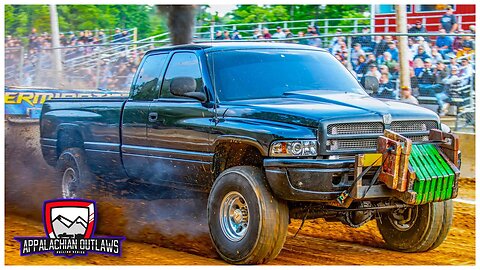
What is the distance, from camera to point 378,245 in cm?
775

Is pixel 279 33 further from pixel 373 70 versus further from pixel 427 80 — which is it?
pixel 427 80

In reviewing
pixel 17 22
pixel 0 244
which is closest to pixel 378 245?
pixel 0 244

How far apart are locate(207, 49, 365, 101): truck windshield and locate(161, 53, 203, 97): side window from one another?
183mm

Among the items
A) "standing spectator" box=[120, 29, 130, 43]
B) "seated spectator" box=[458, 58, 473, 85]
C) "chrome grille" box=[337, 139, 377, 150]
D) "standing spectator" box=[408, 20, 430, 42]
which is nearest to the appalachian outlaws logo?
"chrome grille" box=[337, 139, 377, 150]

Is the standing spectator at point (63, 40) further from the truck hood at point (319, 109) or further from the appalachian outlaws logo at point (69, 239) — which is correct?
the truck hood at point (319, 109)

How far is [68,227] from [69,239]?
0.19 metres

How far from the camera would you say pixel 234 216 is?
21.8ft

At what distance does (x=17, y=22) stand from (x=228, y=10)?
4485mm

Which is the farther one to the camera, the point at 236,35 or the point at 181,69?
the point at 236,35

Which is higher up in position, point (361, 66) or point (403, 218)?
point (361, 66)

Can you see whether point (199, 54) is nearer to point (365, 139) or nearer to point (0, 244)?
point (365, 139)

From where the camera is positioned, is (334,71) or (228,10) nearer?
(334,71)

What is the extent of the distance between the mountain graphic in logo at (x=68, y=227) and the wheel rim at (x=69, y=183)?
5.05 feet

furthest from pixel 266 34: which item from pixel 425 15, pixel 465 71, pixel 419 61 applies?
pixel 465 71
